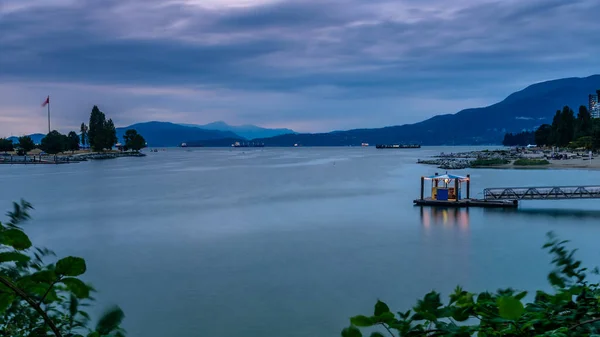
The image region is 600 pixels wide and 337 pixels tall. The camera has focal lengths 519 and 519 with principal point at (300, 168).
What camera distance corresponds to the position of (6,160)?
109250 millimetres

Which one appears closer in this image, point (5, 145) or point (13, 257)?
point (13, 257)

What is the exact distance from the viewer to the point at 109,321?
198 centimetres

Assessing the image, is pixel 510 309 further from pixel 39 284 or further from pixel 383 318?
pixel 39 284

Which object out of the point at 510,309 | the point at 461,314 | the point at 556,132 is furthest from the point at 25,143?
the point at 510,309

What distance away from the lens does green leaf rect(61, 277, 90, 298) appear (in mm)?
1636

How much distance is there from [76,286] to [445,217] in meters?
26.8

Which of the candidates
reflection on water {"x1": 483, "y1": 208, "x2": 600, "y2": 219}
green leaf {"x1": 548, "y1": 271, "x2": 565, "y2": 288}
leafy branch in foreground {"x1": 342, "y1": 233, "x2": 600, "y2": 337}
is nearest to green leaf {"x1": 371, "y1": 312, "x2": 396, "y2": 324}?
leafy branch in foreground {"x1": 342, "y1": 233, "x2": 600, "y2": 337}

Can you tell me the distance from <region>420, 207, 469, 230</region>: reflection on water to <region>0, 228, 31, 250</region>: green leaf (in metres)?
24.0

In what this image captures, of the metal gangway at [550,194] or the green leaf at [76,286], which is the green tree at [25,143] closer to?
the metal gangway at [550,194]

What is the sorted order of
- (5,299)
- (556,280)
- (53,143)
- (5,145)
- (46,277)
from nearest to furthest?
(5,299)
(46,277)
(556,280)
(53,143)
(5,145)

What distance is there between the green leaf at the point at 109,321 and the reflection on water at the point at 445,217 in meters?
23.6

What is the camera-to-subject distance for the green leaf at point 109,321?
1957 millimetres

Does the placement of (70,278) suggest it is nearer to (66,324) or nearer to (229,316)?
(66,324)

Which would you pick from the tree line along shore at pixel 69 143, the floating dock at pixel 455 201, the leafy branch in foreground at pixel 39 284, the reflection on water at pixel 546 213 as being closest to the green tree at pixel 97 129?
the tree line along shore at pixel 69 143
